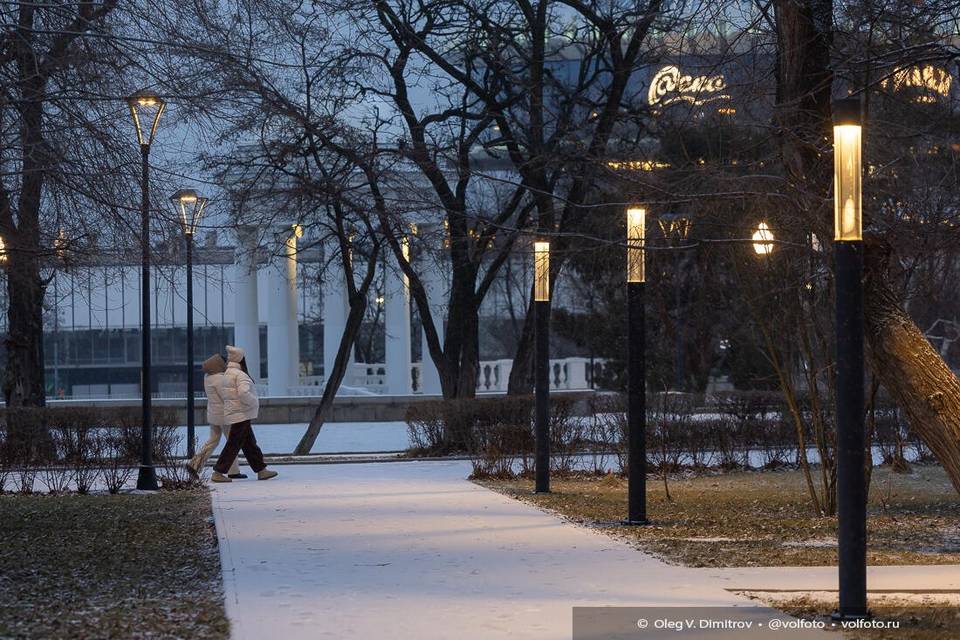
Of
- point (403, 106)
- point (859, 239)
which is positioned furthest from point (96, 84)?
point (403, 106)

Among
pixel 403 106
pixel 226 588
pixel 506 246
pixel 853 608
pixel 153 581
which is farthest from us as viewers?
pixel 403 106

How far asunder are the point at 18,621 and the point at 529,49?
2016cm

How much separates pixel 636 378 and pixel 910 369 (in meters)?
2.62

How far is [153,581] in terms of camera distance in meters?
9.59

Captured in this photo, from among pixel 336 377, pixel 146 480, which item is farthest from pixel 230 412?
pixel 336 377

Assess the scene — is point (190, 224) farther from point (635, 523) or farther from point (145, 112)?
point (635, 523)

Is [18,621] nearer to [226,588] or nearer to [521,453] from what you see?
[226,588]

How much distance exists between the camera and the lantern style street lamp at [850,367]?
25.1ft

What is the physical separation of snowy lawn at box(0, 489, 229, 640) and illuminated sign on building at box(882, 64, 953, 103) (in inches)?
289

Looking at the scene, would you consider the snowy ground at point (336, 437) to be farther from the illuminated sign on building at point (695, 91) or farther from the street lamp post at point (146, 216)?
the illuminated sign on building at point (695, 91)

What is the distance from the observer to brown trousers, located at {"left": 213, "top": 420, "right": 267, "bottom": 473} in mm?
18891

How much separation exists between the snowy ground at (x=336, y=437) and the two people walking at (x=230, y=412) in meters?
6.71

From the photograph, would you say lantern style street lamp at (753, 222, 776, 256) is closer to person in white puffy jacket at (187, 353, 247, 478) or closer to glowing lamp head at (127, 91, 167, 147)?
glowing lamp head at (127, 91, 167, 147)

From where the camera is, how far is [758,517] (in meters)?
14.2
